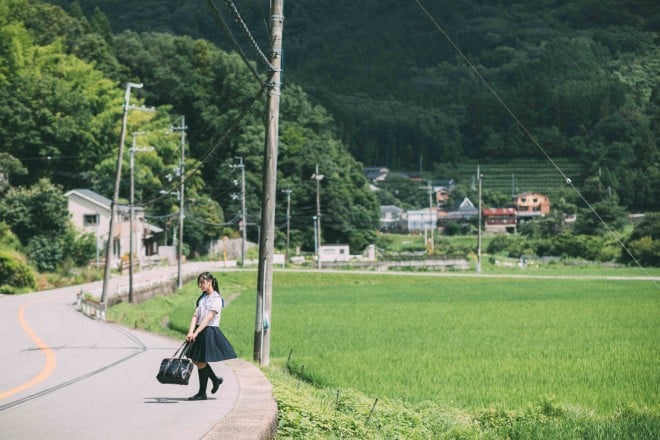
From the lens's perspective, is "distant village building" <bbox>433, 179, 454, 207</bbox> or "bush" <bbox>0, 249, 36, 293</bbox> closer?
"bush" <bbox>0, 249, 36, 293</bbox>

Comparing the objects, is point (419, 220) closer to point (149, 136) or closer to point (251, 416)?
point (149, 136)

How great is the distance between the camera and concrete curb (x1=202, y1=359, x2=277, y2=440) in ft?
27.3

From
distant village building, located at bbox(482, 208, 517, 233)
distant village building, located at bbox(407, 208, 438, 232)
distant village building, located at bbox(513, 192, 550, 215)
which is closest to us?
distant village building, located at bbox(407, 208, 438, 232)

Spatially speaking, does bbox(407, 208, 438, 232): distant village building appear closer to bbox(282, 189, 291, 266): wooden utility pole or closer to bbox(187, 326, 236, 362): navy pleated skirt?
bbox(282, 189, 291, 266): wooden utility pole

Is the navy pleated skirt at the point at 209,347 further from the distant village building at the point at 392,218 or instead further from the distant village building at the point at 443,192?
the distant village building at the point at 443,192

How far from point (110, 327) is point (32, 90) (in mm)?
50368

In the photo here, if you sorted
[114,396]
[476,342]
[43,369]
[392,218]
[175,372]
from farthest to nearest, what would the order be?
[392,218], [476,342], [43,369], [114,396], [175,372]

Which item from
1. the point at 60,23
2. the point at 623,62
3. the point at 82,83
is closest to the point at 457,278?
the point at 82,83

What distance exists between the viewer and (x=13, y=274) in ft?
155

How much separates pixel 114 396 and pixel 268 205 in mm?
6709

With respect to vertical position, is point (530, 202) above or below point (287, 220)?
above

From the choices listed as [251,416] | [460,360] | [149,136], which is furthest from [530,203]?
[251,416]

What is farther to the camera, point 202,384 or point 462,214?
point 462,214

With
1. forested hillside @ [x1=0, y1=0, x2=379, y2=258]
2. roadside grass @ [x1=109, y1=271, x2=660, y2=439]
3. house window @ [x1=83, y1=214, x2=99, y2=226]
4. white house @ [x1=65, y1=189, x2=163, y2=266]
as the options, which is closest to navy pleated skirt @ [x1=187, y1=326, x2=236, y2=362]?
roadside grass @ [x1=109, y1=271, x2=660, y2=439]
